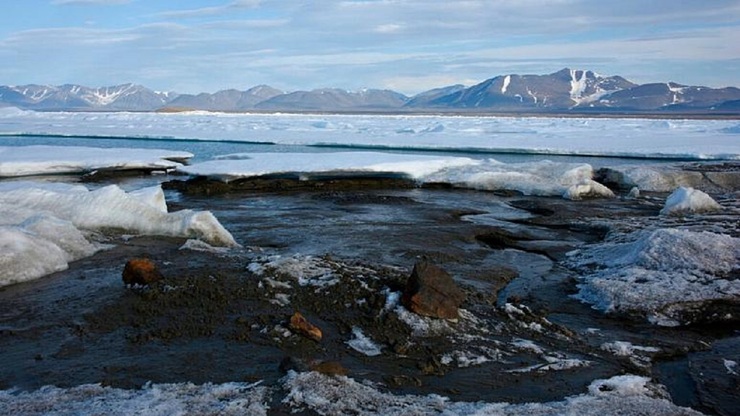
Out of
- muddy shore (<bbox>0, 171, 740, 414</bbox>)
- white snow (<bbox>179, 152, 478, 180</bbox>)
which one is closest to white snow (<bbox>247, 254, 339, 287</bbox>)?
muddy shore (<bbox>0, 171, 740, 414</bbox>)

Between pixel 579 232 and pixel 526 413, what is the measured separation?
6.01 meters

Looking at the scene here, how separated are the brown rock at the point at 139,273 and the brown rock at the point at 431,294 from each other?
6.92ft

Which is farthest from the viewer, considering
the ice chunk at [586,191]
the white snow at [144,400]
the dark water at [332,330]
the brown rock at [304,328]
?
the ice chunk at [586,191]

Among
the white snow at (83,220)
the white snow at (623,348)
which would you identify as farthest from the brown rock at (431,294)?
the white snow at (83,220)

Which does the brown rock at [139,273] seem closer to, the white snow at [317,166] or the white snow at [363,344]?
the white snow at [363,344]

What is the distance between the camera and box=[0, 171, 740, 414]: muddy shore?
427 centimetres

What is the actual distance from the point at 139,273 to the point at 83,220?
273 centimetres

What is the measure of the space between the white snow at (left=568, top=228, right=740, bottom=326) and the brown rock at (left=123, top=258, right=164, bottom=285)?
3.72 meters

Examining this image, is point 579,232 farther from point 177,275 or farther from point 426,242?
point 177,275

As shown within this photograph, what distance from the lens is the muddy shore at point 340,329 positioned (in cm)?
427

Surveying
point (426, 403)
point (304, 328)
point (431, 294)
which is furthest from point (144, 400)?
point (431, 294)

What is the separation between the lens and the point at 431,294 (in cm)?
526

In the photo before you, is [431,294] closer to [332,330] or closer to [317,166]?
[332,330]

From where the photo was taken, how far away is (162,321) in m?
5.10
